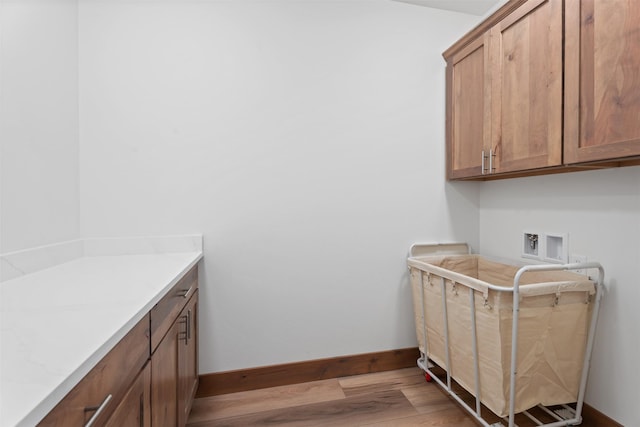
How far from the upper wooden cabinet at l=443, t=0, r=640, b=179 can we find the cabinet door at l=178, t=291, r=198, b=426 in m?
1.68

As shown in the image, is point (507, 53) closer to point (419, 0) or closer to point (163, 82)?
point (419, 0)

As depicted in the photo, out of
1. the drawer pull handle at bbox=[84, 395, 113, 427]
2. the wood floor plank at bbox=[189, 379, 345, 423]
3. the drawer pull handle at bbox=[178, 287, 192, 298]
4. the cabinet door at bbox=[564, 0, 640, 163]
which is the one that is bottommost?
the wood floor plank at bbox=[189, 379, 345, 423]

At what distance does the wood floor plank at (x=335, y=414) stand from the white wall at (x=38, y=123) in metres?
1.17

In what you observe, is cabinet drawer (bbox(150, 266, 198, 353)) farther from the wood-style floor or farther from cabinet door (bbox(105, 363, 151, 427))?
the wood-style floor

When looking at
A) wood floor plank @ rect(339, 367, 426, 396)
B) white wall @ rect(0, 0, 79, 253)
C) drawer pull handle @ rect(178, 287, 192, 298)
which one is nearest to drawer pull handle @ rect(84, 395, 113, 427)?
drawer pull handle @ rect(178, 287, 192, 298)

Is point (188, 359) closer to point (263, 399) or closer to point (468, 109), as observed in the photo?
point (263, 399)

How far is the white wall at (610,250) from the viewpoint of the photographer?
132 centimetres

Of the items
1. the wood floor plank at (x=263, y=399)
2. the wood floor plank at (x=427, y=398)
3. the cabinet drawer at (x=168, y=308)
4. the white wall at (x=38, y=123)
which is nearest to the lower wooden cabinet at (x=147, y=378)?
the cabinet drawer at (x=168, y=308)

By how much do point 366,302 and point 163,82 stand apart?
1.72m

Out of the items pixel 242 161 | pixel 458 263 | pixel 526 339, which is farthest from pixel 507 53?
pixel 242 161

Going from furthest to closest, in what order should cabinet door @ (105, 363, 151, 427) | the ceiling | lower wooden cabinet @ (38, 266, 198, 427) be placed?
the ceiling → cabinet door @ (105, 363, 151, 427) → lower wooden cabinet @ (38, 266, 198, 427)

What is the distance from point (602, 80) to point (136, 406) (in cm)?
183

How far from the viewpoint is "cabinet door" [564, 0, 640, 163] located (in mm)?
1068

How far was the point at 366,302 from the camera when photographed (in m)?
2.00
